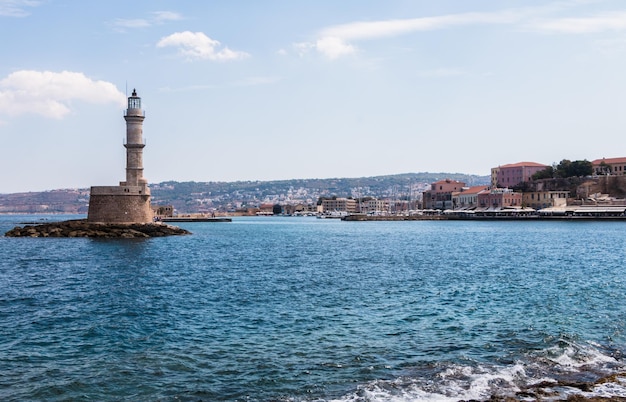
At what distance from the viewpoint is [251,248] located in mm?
48875

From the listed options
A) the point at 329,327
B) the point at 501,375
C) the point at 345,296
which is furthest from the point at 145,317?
the point at 501,375

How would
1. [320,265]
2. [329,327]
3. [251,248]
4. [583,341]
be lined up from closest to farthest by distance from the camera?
[583,341], [329,327], [320,265], [251,248]

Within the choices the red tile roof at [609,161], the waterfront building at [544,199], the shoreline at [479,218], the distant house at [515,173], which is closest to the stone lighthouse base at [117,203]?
the shoreline at [479,218]

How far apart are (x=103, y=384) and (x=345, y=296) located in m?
11.8

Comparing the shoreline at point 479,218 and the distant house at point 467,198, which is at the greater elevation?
the distant house at point 467,198

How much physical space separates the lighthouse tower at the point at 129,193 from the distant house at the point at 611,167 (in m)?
101

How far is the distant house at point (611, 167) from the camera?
407 feet

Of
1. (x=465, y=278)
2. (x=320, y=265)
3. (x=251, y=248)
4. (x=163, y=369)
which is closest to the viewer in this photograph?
(x=163, y=369)

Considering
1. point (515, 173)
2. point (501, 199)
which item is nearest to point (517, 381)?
point (501, 199)

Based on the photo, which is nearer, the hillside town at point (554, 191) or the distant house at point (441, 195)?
the hillside town at point (554, 191)

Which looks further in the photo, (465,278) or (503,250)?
(503,250)

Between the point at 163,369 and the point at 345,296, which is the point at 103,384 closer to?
the point at 163,369

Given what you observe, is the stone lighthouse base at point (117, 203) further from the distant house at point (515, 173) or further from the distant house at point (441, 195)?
the distant house at point (441, 195)

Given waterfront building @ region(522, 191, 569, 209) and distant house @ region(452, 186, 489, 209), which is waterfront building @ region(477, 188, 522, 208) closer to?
waterfront building @ region(522, 191, 569, 209)
